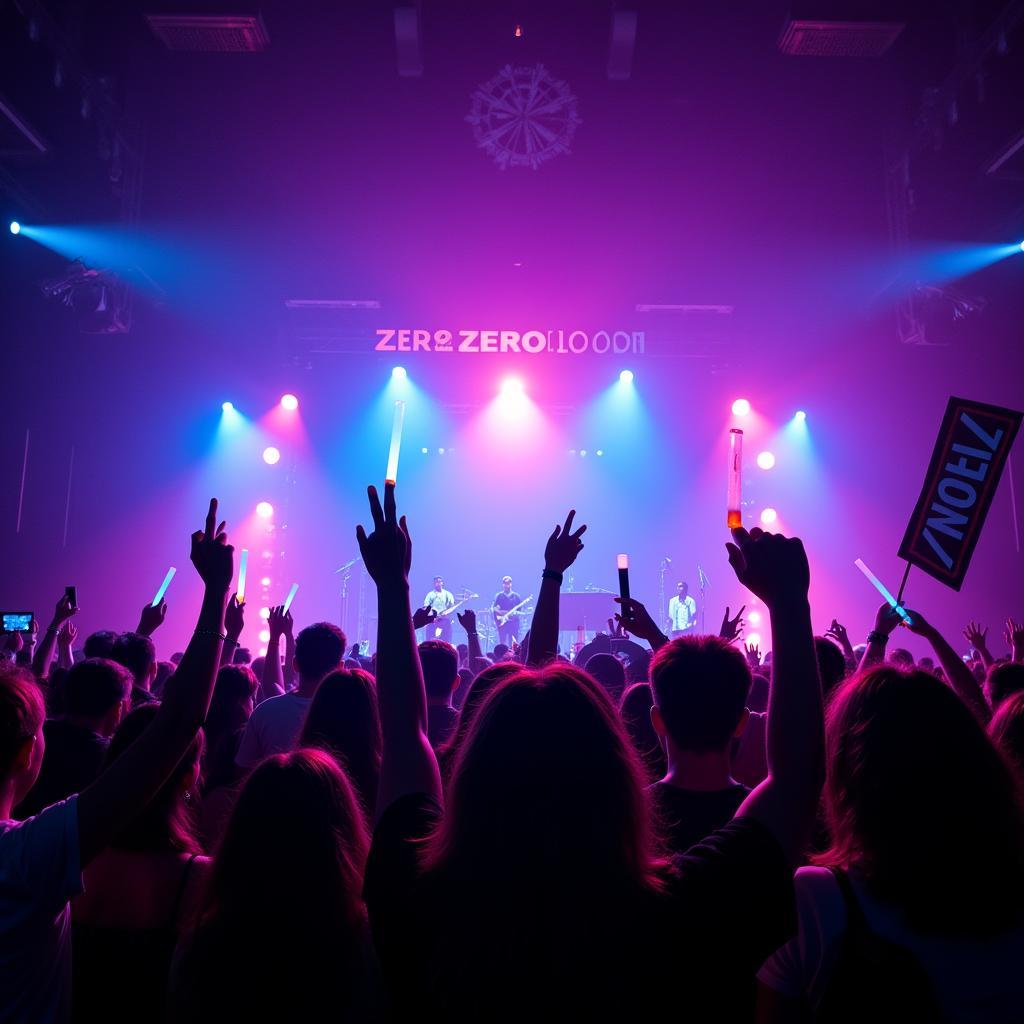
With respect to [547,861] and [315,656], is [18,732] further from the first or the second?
[315,656]

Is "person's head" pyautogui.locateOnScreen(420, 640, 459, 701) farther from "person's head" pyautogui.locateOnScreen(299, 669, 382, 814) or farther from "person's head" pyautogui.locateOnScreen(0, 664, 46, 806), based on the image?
"person's head" pyautogui.locateOnScreen(0, 664, 46, 806)

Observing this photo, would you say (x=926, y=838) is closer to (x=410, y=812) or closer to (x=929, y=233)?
(x=410, y=812)

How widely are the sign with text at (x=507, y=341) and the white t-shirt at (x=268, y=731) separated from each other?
36.6 ft

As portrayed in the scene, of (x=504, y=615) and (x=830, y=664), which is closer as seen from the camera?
(x=830, y=664)

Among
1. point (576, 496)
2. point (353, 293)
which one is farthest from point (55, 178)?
point (576, 496)

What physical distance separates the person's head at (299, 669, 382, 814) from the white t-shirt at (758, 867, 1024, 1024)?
1.61 meters

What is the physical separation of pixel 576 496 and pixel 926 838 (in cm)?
1581

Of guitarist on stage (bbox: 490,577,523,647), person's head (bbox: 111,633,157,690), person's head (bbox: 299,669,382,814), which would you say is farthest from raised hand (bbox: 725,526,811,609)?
guitarist on stage (bbox: 490,577,523,647)

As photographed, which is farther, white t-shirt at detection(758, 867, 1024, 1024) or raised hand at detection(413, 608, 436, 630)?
raised hand at detection(413, 608, 436, 630)

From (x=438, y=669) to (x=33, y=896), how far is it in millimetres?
2346

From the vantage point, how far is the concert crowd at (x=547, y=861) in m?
1.13

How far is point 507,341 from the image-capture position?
46.5 feet

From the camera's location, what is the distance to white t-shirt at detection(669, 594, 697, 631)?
13945mm

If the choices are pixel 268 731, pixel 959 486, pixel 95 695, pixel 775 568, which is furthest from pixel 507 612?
pixel 775 568
